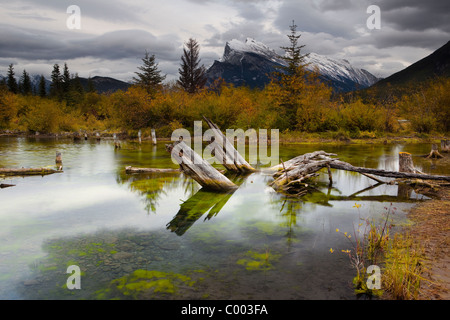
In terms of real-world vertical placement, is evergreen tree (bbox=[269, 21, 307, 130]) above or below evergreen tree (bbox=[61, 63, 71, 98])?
below

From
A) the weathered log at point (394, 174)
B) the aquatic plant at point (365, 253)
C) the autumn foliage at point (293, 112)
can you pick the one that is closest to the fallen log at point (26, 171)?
the weathered log at point (394, 174)

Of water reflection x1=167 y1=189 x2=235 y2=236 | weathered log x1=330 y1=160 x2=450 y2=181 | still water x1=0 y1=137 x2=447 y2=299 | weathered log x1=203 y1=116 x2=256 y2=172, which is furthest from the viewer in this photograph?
weathered log x1=203 y1=116 x2=256 y2=172

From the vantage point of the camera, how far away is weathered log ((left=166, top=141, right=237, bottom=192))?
30.0 ft

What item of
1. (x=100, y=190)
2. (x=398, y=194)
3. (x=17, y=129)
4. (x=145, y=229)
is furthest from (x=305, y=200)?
(x=17, y=129)

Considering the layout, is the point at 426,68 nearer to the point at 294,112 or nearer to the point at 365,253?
the point at 294,112

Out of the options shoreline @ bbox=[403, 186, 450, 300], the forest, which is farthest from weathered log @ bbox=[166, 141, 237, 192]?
the forest

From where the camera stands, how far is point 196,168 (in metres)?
9.34

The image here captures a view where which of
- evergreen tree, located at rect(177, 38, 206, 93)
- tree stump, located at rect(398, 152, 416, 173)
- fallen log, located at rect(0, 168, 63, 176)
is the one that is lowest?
fallen log, located at rect(0, 168, 63, 176)

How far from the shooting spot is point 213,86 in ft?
154

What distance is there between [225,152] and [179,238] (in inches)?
244

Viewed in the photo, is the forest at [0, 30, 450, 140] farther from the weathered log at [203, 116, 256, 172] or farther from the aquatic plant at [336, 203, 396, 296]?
the aquatic plant at [336, 203, 396, 296]

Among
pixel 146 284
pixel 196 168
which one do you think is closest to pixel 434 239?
pixel 146 284

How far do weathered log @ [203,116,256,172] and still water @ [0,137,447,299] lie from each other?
4.88 feet

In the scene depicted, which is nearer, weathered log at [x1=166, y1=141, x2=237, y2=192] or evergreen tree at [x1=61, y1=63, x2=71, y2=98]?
weathered log at [x1=166, y1=141, x2=237, y2=192]
